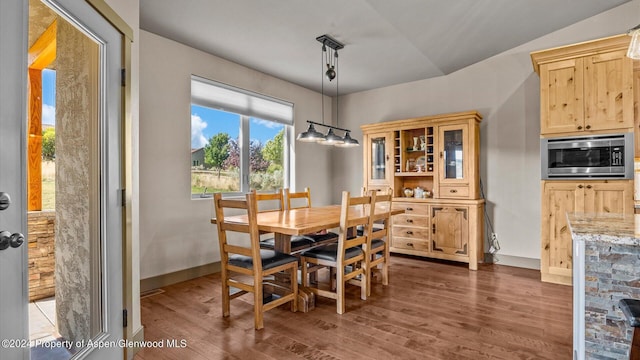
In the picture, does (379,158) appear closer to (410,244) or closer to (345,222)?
(410,244)

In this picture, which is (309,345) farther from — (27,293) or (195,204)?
(195,204)

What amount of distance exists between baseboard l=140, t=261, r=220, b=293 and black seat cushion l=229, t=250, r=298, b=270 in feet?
3.95

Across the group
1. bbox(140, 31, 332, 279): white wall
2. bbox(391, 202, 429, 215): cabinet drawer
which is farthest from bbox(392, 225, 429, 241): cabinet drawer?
bbox(140, 31, 332, 279): white wall

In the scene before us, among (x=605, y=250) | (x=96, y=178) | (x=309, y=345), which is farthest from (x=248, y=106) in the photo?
(x=605, y=250)

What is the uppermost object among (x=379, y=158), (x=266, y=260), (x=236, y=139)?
(x=236, y=139)

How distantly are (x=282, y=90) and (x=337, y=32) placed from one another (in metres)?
1.70

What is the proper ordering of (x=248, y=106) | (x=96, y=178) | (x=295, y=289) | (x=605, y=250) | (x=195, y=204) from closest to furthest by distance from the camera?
(x=605, y=250)
(x=96, y=178)
(x=295, y=289)
(x=195, y=204)
(x=248, y=106)

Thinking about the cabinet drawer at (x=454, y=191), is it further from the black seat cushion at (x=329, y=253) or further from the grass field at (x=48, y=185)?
the grass field at (x=48, y=185)

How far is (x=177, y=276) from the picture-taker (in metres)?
3.48

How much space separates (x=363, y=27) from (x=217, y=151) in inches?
88.4

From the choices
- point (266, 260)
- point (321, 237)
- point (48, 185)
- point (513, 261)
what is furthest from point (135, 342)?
point (513, 261)

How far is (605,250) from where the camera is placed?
1311mm

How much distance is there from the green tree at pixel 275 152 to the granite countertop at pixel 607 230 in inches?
150

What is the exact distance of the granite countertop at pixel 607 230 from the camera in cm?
118
